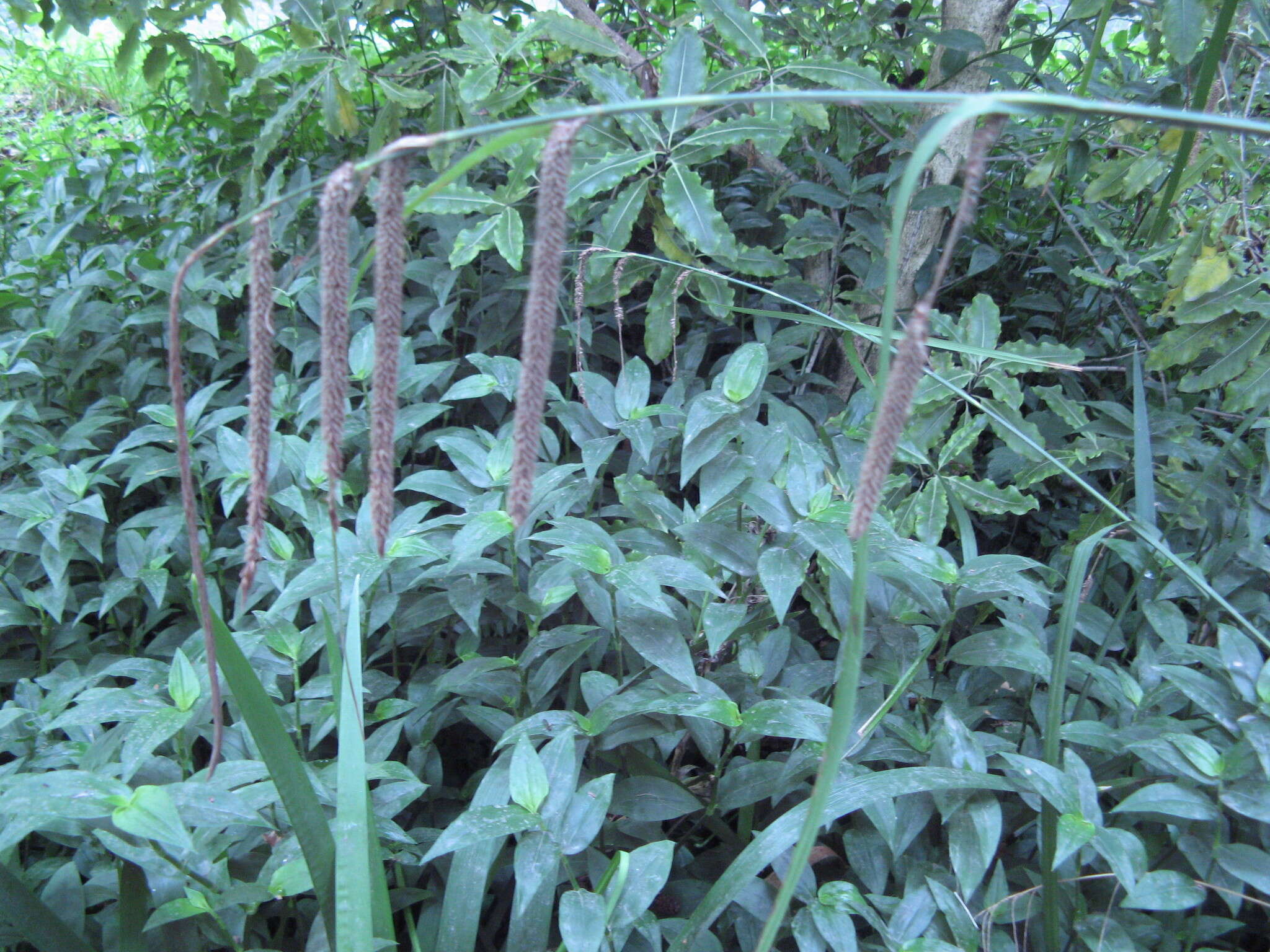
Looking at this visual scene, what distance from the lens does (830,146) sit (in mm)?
2262

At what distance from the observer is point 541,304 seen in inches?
20.2

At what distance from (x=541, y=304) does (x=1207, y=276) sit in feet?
4.90

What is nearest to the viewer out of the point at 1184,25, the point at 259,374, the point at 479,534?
the point at 259,374

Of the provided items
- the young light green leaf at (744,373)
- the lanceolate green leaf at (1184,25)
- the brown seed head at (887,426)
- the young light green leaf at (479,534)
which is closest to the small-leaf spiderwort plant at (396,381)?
the brown seed head at (887,426)

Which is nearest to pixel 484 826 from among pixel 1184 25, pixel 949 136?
pixel 1184 25

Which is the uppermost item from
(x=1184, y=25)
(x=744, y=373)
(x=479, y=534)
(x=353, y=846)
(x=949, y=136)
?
(x=1184, y=25)

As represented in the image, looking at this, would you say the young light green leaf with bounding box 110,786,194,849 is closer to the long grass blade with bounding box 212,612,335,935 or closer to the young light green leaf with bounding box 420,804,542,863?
the long grass blade with bounding box 212,612,335,935

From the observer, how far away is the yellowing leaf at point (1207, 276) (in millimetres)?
1480

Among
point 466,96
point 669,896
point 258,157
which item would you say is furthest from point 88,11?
point 669,896

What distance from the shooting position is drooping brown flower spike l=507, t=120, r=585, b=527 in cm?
49

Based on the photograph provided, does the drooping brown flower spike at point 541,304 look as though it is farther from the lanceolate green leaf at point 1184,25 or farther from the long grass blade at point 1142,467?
the lanceolate green leaf at point 1184,25

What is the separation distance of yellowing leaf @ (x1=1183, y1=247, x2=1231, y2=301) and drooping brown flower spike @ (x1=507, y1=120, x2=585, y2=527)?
4.72ft

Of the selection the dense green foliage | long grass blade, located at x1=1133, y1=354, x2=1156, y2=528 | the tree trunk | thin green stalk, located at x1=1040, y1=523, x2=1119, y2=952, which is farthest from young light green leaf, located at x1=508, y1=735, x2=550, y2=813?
the tree trunk

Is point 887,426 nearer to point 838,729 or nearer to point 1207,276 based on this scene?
point 838,729
